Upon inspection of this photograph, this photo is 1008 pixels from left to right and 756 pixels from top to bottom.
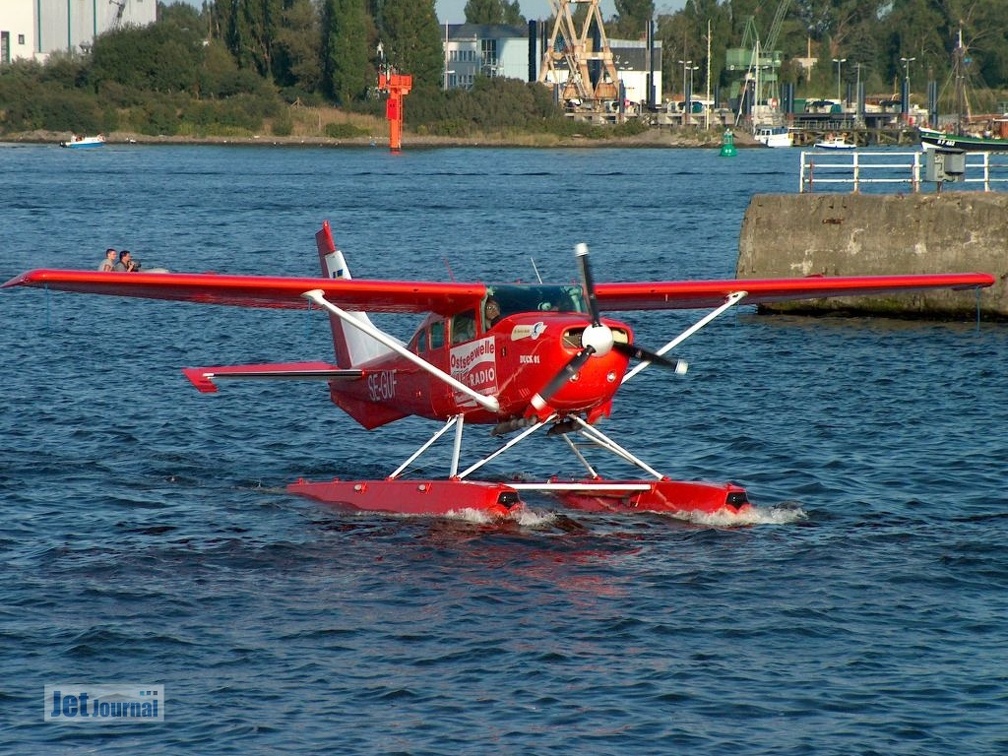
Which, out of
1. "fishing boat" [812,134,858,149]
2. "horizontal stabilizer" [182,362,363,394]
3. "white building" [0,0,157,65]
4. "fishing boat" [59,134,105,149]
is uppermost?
"white building" [0,0,157,65]

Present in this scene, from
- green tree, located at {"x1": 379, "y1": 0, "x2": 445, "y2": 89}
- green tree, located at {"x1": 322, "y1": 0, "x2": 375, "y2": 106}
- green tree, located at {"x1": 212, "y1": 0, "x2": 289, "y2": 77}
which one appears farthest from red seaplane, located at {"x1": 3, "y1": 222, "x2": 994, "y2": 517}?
green tree, located at {"x1": 212, "y1": 0, "x2": 289, "y2": 77}

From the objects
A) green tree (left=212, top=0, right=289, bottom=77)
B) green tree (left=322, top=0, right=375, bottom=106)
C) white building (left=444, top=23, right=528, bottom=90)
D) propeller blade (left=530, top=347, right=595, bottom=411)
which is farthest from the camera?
white building (left=444, top=23, right=528, bottom=90)

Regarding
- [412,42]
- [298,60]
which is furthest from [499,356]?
[298,60]

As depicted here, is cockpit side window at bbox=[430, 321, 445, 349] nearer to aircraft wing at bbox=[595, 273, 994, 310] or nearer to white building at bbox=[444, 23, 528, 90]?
aircraft wing at bbox=[595, 273, 994, 310]

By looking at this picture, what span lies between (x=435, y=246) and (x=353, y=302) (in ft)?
104

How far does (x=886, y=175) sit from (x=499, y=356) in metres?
71.4

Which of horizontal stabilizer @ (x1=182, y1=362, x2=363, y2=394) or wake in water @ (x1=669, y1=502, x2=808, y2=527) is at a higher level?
horizontal stabilizer @ (x1=182, y1=362, x2=363, y2=394)

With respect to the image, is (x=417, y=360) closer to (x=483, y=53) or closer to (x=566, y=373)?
(x=566, y=373)

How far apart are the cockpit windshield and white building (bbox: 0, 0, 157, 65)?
13934cm

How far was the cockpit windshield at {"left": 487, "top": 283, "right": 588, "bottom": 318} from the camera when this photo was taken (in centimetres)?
1346

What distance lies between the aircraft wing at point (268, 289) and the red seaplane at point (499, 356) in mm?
14

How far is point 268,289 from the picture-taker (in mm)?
13867

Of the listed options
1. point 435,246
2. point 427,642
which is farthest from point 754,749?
point 435,246

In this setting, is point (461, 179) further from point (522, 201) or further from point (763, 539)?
point (763, 539)
